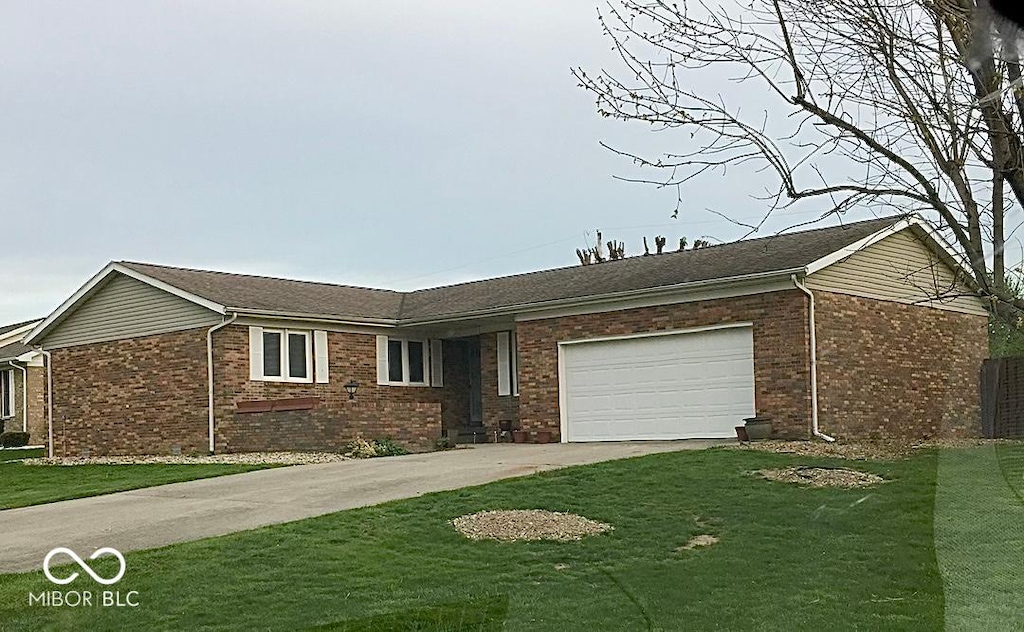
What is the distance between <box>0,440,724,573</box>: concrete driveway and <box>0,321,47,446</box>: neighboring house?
2158 centimetres

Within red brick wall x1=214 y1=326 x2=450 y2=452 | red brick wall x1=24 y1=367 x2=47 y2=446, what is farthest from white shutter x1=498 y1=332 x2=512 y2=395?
red brick wall x1=24 y1=367 x2=47 y2=446

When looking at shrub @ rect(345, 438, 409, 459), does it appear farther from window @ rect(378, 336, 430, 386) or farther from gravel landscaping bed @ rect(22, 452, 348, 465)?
window @ rect(378, 336, 430, 386)

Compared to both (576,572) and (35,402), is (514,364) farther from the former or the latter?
(35,402)

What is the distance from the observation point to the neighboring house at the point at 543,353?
67.6 ft

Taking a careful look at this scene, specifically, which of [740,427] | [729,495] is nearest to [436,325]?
[740,427]

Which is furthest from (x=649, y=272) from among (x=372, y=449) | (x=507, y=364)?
(x=372, y=449)

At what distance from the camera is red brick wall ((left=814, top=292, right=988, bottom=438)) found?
20344mm

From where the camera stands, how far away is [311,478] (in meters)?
17.4

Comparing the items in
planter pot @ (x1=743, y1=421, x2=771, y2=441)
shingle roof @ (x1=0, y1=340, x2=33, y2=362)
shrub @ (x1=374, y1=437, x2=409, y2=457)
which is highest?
shingle roof @ (x1=0, y1=340, x2=33, y2=362)

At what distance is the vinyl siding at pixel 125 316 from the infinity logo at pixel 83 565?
12.8m

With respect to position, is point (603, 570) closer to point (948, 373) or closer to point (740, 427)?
point (740, 427)

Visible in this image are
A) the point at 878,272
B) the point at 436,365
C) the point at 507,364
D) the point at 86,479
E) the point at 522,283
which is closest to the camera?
the point at 86,479

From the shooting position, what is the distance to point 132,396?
84.9 ft

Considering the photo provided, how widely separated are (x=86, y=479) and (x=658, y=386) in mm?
10249
